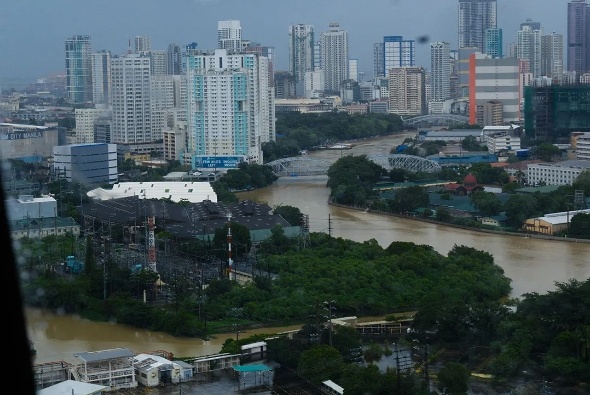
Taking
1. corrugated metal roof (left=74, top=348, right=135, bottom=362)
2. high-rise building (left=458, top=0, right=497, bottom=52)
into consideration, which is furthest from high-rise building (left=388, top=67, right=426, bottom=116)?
corrugated metal roof (left=74, top=348, right=135, bottom=362)

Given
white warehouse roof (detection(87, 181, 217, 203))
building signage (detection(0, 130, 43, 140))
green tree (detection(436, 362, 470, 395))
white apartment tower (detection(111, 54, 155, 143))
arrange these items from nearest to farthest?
green tree (detection(436, 362, 470, 395)), white warehouse roof (detection(87, 181, 217, 203)), building signage (detection(0, 130, 43, 140)), white apartment tower (detection(111, 54, 155, 143))

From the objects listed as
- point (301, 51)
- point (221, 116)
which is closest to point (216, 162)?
point (221, 116)

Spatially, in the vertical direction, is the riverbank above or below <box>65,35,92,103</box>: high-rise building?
below

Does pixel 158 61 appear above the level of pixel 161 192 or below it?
above

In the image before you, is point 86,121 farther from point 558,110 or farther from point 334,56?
point 334,56

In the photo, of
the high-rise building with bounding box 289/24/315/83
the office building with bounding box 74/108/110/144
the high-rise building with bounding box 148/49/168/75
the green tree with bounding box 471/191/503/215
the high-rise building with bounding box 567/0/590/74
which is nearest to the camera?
the green tree with bounding box 471/191/503/215

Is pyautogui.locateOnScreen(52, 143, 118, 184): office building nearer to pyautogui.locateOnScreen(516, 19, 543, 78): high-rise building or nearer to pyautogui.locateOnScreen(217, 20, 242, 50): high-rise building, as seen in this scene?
pyautogui.locateOnScreen(217, 20, 242, 50): high-rise building
